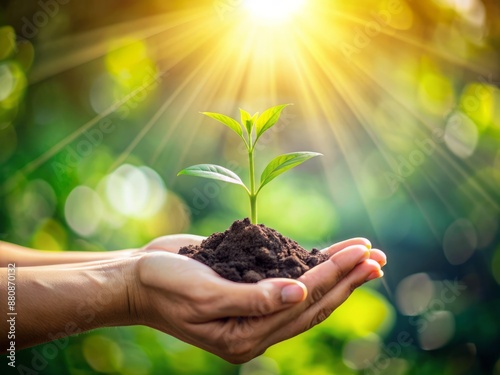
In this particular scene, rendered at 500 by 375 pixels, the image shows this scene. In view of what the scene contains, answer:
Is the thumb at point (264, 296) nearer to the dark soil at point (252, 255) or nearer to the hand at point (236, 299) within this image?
the hand at point (236, 299)

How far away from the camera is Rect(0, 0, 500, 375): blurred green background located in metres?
2.17

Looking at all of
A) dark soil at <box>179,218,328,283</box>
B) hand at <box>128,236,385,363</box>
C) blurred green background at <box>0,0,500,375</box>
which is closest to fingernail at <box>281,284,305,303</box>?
hand at <box>128,236,385,363</box>

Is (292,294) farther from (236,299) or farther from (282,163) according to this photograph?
(282,163)

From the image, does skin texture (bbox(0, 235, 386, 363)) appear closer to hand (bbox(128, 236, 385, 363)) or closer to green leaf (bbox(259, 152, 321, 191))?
hand (bbox(128, 236, 385, 363))

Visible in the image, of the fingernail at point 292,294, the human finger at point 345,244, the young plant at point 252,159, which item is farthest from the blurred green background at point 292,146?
the fingernail at point 292,294

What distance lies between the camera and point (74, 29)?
2.55 meters

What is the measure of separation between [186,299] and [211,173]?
0.35 metres

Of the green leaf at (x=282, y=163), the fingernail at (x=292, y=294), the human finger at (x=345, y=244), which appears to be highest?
the green leaf at (x=282, y=163)

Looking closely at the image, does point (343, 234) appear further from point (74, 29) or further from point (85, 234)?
point (74, 29)

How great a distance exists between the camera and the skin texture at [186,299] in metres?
1.20

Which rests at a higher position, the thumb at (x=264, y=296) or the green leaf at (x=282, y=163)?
the green leaf at (x=282, y=163)

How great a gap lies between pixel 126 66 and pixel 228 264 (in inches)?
56.3

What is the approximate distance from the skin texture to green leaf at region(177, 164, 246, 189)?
0.22 m

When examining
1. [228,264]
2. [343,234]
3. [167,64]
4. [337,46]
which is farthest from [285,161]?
[167,64]
